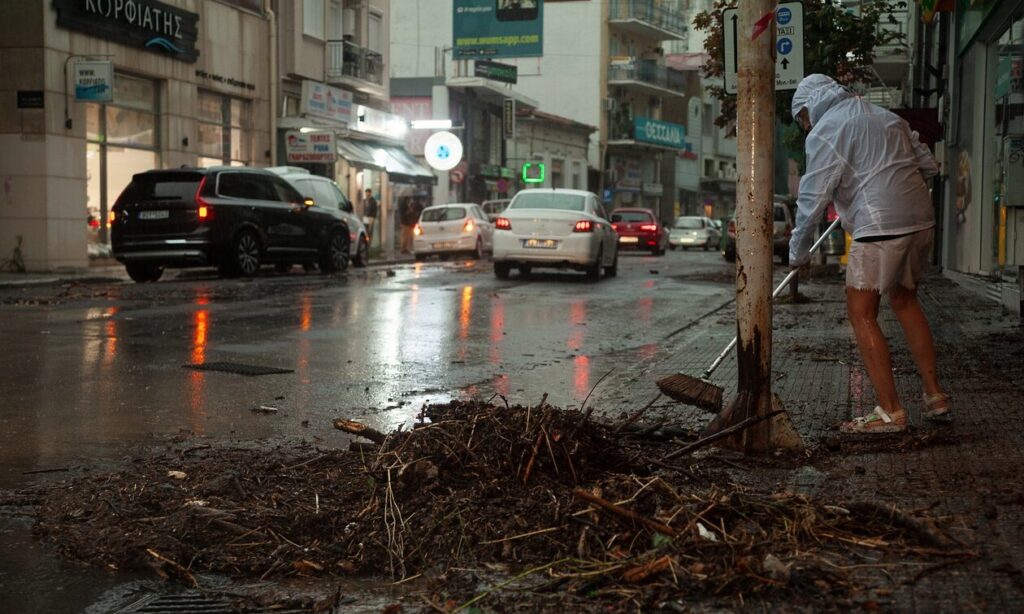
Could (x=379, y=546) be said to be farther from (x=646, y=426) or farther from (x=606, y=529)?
(x=646, y=426)

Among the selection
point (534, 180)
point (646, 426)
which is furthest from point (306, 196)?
point (534, 180)

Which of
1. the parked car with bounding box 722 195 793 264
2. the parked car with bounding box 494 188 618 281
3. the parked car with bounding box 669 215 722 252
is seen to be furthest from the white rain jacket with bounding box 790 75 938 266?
the parked car with bounding box 669 215 722 252

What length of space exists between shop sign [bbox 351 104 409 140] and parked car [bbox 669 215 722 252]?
14001mm

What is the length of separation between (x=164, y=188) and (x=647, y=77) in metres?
54.1

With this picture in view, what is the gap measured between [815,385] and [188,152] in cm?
2545

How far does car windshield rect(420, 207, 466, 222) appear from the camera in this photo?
3350 centimetres

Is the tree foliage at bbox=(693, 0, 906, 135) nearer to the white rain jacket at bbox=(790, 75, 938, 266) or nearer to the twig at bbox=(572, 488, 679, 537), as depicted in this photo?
the white rain jacket at bbox=(790, 75, 938, 266)

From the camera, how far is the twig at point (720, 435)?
488 cm

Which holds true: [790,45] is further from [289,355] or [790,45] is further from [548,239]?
[548,239]

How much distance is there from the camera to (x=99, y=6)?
26.8 metres

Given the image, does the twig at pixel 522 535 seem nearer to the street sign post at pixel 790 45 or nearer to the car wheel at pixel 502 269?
the street sign post at pixel 790 45

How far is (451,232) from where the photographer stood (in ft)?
109

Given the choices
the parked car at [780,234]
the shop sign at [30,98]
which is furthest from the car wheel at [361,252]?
the parked car at [780,234]

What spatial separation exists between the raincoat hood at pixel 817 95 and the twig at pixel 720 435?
5.26 ft
